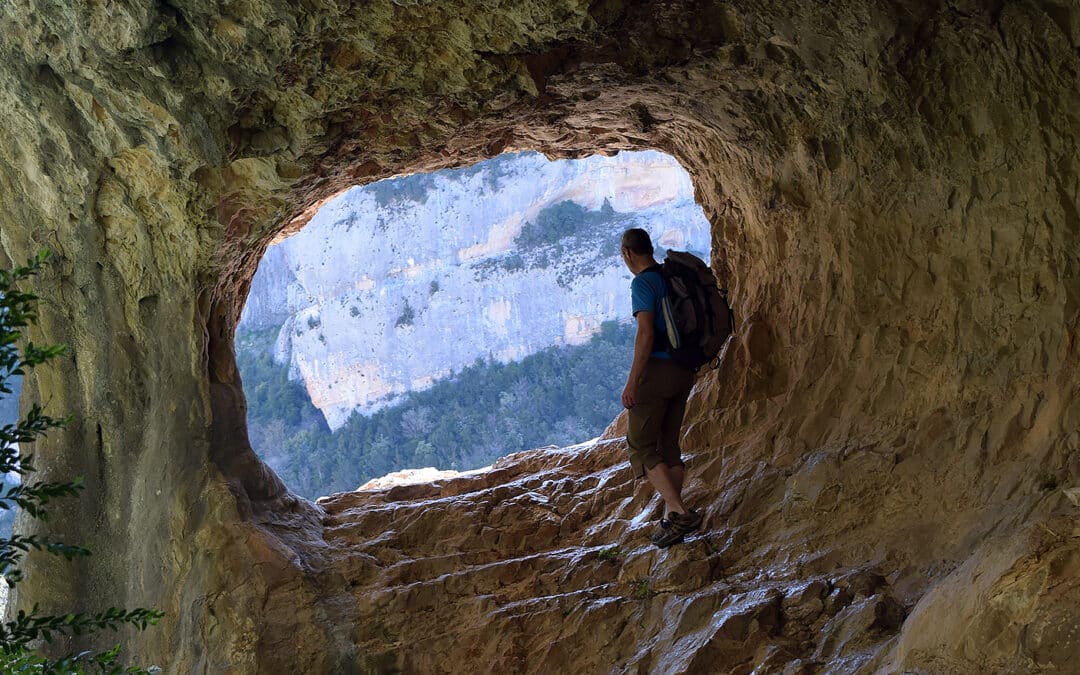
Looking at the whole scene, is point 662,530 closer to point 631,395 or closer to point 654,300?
point 631,395

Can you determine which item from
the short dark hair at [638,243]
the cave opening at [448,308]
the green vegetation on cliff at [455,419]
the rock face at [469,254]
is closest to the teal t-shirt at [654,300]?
the short dark hair at [638,243]

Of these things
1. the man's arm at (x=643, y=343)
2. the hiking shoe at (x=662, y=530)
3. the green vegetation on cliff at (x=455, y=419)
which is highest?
the man's arm at (x=643, y=343)

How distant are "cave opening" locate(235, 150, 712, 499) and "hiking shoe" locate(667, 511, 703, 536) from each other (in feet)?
107

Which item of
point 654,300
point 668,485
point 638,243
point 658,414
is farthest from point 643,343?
point 668,485

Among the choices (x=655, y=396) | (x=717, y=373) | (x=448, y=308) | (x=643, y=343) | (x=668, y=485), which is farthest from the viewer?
(x=448, y=308)

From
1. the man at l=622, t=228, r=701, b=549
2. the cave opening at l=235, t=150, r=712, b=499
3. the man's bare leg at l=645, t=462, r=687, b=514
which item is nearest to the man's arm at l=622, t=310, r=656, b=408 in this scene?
the man at l=622, t=228, r=701, b=549

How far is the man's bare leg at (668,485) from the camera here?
4.62m

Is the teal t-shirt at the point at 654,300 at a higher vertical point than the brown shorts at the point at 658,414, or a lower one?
higher

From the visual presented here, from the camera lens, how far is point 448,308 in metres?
41.8

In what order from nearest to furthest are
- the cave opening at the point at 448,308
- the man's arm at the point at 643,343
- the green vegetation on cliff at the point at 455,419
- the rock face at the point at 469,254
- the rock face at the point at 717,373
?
1. the rock face at the point at 717,373
2. the man's arm at the point at 643,343
3. the green vegetation on cliff at the point at 455,419
4. the cave opening at the point at 448,308
5. the rock face at the point at 469,254

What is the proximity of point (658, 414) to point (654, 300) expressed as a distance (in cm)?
57

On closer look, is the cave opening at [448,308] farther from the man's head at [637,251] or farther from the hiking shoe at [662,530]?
the man's head at [637,251]

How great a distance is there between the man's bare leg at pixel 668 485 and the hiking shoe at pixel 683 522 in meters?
0.02

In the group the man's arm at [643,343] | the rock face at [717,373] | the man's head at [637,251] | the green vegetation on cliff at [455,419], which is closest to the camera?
the rock face at [717,373]
